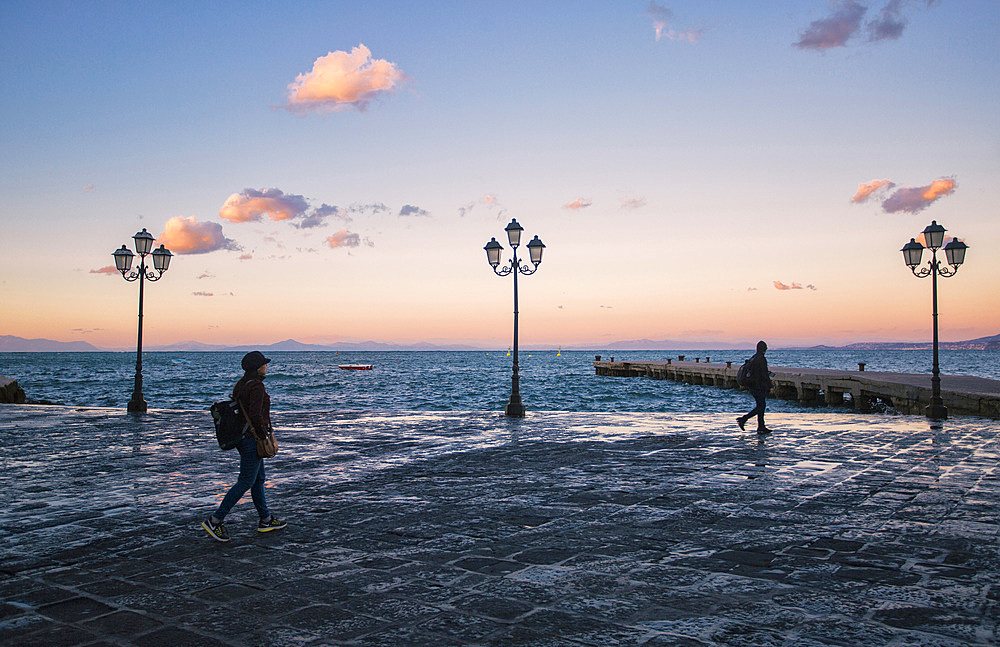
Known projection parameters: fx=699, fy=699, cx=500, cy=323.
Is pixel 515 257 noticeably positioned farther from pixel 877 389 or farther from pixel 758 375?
pixel 877 389

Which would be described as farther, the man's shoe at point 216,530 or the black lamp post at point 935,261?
the black lamp post at point 935,261

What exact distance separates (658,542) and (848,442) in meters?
8.80

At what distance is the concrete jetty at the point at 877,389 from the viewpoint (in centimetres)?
2104

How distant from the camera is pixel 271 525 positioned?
6.54 metres

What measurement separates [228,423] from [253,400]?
296 millimetres

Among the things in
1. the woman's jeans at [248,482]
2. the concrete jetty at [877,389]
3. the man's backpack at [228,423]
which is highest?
the man's backpack at [228,423]

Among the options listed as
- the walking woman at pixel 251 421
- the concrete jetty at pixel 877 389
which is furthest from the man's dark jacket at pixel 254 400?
the concrete jetty at pixel 877 389

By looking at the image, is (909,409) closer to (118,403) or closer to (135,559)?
(135,559)

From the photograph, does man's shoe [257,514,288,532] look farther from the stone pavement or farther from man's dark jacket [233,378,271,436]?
man's dark jacket [233,378,271,436]

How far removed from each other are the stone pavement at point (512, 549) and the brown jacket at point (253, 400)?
1.05 metres

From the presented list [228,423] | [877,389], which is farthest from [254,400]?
[877,389]

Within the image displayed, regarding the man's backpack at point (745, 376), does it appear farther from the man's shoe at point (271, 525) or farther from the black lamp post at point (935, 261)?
the man's shoe at point (271, 525)

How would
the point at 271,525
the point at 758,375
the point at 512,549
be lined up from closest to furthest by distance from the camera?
the point at 512,549, the point at 271,525, the point at 758,375

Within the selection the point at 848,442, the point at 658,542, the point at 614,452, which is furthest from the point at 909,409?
the point at 658,542
